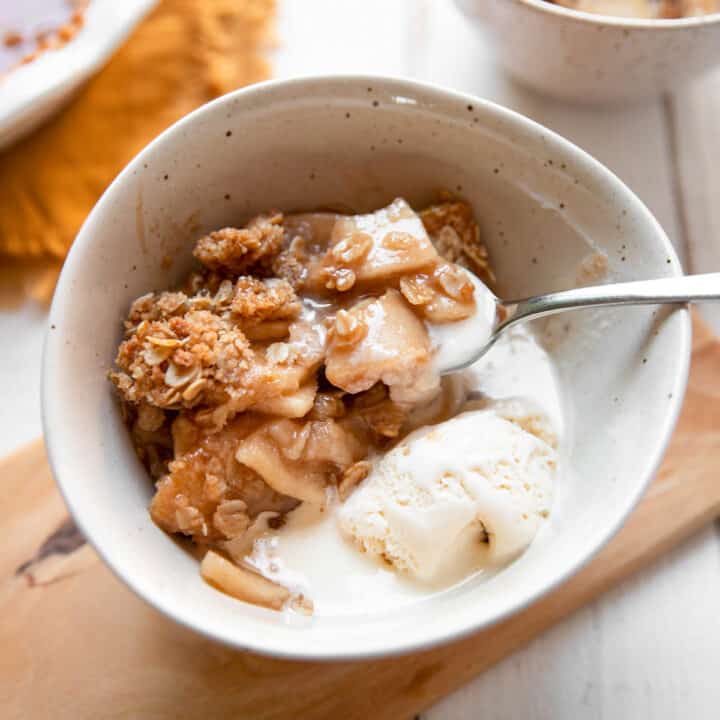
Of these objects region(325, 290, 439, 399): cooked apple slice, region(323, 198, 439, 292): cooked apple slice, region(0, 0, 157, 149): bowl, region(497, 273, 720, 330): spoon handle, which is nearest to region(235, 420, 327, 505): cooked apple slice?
region(325, 290, 439, 399): cooked apple slice

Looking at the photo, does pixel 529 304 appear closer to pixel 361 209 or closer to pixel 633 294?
pixel 633 294

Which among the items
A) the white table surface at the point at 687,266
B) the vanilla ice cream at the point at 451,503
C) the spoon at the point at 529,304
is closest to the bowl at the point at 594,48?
the white table surface at the point at 687,266

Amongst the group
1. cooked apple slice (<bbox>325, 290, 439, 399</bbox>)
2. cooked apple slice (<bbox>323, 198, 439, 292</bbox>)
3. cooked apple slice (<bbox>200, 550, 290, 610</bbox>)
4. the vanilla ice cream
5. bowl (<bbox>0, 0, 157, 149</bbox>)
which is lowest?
cooked apple slice (<bbox>200, 550, 290, 610</bbox>)

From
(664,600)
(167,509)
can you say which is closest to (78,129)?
(167,509)

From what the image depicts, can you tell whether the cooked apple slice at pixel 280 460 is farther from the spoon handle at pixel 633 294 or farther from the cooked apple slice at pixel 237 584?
the spoon handle at pixel 633 294

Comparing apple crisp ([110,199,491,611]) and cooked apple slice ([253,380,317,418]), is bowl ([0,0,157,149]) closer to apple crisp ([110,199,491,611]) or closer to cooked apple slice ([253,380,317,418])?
apple crisp ([110,199,491,611])

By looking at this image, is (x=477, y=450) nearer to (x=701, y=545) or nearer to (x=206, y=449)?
(x=206, y=449)
